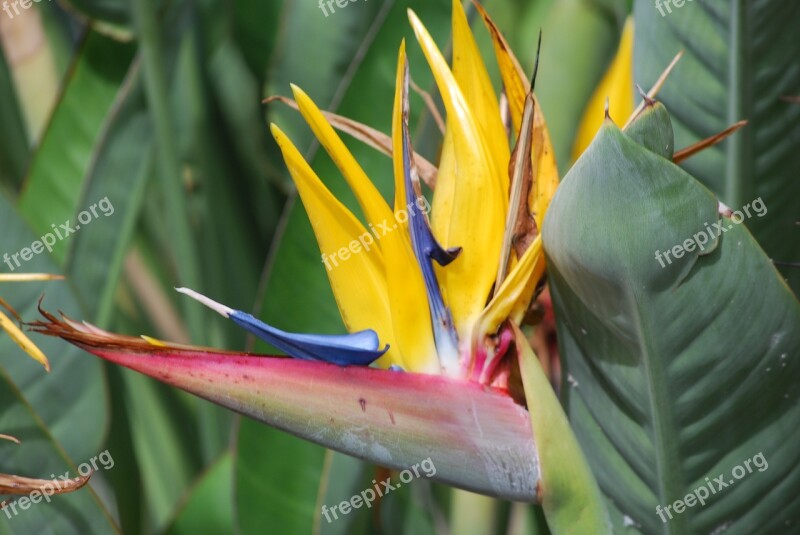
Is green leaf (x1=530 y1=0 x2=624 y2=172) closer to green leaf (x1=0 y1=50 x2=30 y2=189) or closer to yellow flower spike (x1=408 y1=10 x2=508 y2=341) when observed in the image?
yellow flower spike (x1=408 y1=10 x2=508 y2=341)

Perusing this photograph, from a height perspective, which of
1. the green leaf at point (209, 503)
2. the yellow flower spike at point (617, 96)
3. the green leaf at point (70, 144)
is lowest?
the green leaf at point (209, 503)

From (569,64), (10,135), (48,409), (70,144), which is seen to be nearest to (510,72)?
(569,64)

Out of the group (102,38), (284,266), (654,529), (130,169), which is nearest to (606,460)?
(654,529)

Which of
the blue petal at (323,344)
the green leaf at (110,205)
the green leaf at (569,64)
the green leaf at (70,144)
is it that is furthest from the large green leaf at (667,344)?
the green leaf at (70,144)

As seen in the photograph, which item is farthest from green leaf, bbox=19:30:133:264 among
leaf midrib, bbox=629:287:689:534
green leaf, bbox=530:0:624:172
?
leaf midrib, bbox=629:287:689:534

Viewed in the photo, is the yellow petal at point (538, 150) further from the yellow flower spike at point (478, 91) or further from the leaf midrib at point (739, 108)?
the leaf midrib at point (739, 108)

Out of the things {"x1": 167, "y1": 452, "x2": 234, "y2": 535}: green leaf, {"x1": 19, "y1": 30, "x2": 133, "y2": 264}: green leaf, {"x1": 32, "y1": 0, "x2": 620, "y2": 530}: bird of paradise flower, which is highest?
{"x1": 32, "y1": 0, "x2": 620, "y2": 530}: bird of paradise flower

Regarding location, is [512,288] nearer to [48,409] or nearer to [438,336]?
[438,336]
